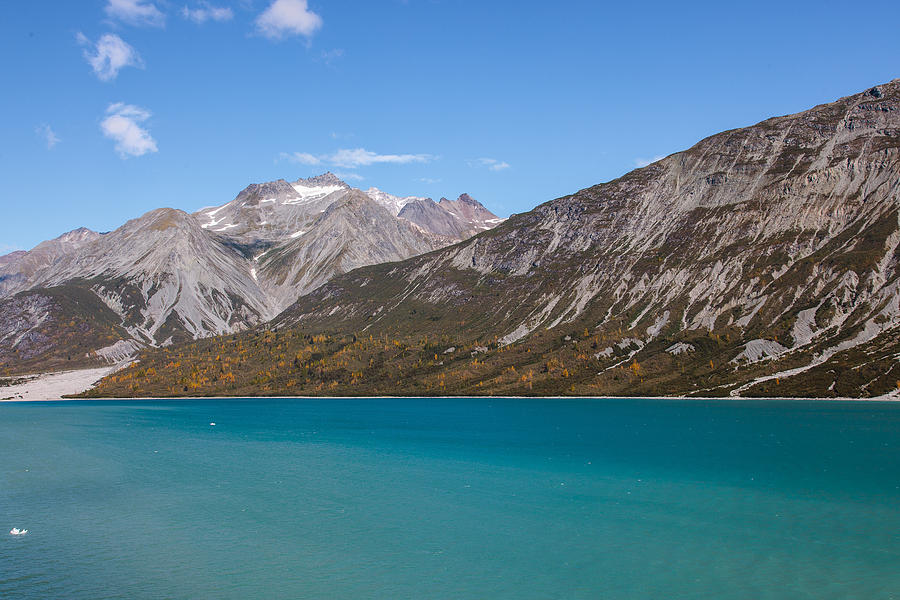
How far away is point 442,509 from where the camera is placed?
217ft

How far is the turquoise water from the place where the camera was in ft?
145

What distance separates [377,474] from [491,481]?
16.3 meters

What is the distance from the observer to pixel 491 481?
265 ft

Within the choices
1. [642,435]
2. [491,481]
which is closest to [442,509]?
[491,481]

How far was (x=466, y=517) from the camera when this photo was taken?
205 ft

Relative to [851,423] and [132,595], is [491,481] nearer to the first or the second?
[132,595]

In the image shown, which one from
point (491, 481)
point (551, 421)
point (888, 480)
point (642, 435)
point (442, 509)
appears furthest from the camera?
point (551, 421)

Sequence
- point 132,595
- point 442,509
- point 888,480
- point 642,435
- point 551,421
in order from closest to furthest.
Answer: point 132,595 → point 442,509 → point 888,480 → point 642,435 → point 551,421

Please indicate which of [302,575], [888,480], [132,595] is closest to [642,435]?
[888,480]

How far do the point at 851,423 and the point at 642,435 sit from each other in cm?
4284

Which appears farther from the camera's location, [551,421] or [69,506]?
[551,421]

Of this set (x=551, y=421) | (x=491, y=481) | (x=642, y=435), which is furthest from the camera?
(x=551, y=421)

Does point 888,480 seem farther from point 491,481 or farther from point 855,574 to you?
point 491,481

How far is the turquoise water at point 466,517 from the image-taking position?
4431cm
